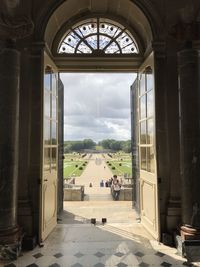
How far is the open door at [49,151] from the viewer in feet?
12.8

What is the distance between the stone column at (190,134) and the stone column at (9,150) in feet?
7.56

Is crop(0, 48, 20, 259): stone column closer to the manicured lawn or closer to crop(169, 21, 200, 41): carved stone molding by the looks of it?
crop(169, 21, 200, 41): carved stone molding

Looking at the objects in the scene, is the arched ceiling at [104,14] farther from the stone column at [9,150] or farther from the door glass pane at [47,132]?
the door glass pane at [47,132]

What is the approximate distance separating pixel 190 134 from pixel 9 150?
2.47 m

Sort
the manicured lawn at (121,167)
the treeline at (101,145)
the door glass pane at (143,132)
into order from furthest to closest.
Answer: the treeline at (101,145), the manicured lawn at (121,167), the door glass pane at (143,132)

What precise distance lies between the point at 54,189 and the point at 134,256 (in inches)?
75.4

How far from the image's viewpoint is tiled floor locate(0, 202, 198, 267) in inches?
121

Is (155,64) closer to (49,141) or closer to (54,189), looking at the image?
(49,141)

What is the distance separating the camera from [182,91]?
3533 mm

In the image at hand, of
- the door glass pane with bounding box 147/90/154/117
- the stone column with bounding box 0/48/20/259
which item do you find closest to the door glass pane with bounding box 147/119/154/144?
the door glass pane with bounding box 147/90/154/117

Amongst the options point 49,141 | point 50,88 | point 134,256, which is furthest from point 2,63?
point 134,256

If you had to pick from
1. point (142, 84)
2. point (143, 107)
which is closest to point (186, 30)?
point (142, 84)

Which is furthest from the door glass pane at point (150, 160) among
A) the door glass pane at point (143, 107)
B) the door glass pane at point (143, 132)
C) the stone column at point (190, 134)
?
the door glass pane at point (143, 107)

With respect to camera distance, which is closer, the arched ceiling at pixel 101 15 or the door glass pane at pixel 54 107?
the arched ceiling at pixel 101 15
